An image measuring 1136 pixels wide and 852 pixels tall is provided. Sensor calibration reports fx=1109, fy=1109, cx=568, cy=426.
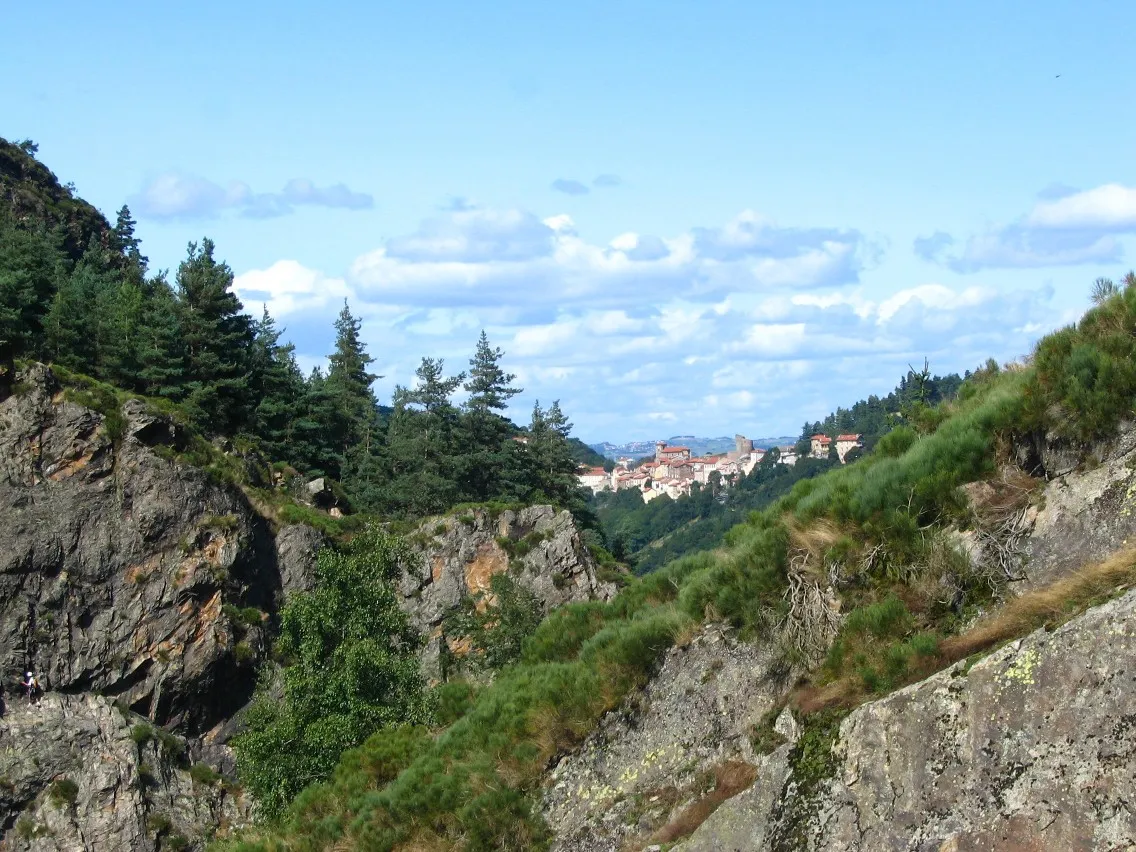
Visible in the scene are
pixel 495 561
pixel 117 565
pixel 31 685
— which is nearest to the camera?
pixel 31 685

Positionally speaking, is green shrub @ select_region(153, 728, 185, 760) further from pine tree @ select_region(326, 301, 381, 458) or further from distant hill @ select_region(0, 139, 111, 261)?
distant hill @ select_region(0, 139, 111, 261)

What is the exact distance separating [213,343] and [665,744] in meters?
46.6

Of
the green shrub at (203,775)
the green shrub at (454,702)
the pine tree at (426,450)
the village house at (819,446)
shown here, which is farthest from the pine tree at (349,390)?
the village house at (819,446)

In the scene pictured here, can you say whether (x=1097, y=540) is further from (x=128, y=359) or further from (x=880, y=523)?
(x=128, y=359)

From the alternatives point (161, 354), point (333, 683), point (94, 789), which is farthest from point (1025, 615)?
point (161, 354)

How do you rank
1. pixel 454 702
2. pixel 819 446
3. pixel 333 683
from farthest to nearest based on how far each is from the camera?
pixel 819 446, pixel 333 683, pixel 454 702

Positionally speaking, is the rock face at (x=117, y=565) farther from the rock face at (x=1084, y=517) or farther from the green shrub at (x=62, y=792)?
the rock face at (x=1084, y=517)

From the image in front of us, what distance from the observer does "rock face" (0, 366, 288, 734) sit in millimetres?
37500

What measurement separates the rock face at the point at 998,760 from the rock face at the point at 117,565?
3419 centimetres

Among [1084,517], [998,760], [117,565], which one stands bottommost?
[998,760]

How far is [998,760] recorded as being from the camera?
725cm

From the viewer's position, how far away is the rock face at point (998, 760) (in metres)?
6.82

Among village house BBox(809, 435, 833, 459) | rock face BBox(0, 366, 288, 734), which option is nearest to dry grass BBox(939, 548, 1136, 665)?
rock face BBox(0, 366, 288, 734)

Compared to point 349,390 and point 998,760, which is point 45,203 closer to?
point 349,390
